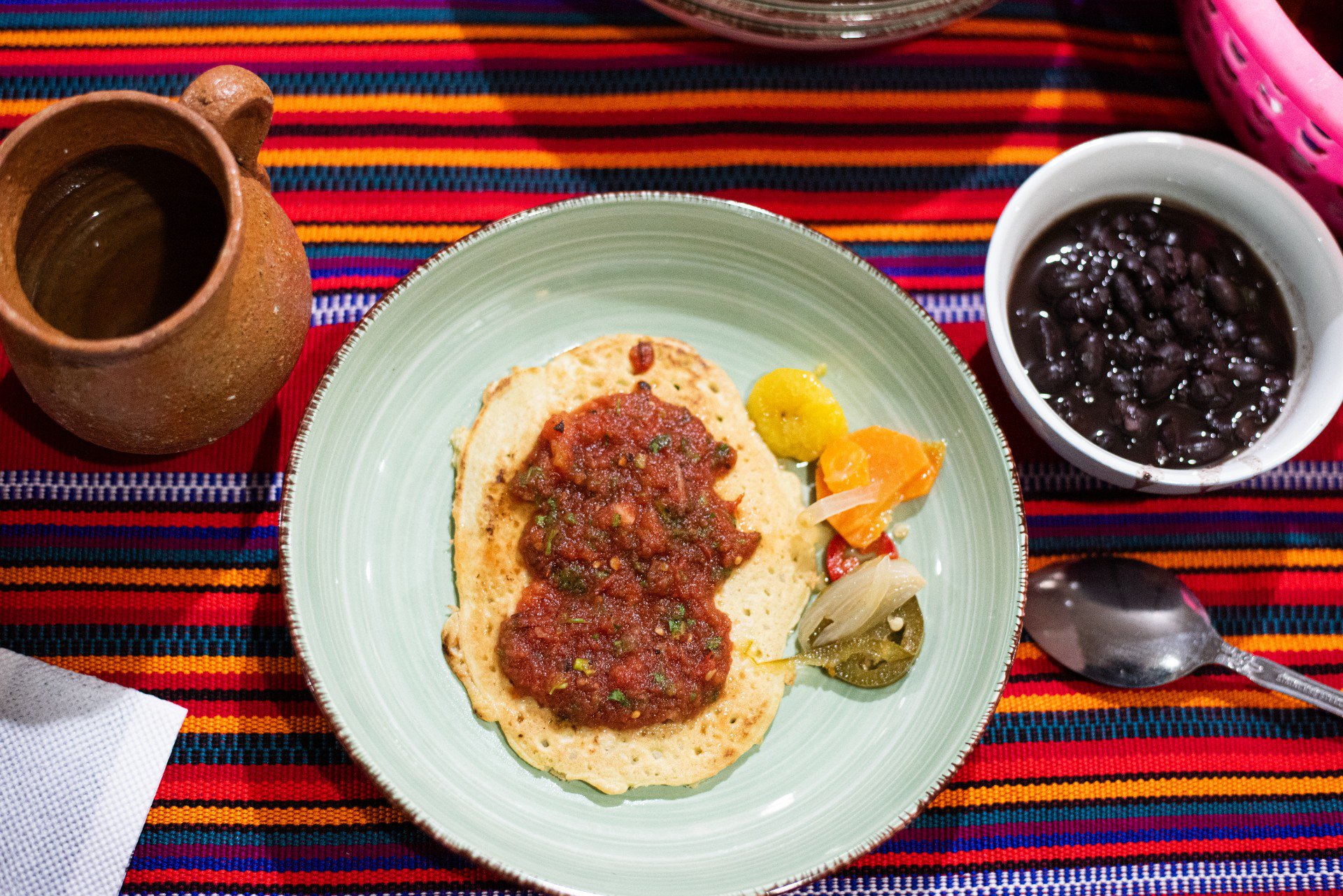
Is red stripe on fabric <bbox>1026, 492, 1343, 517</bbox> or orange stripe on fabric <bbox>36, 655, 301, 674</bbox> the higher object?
red stripe on fabric <bbox>1026, 492, 1343, 517</bbox>

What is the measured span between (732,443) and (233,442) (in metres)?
1.65

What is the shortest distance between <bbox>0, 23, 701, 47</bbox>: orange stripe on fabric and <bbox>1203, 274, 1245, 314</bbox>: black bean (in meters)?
2.00

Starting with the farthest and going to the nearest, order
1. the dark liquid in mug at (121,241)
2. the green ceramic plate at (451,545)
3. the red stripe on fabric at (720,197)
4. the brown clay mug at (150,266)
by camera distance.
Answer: the red stripe on fabric at (720,197) < the green ceramic plate at (451,545) < the dark liquid in mug at (121,241) < the brown clay mug at (150,266)

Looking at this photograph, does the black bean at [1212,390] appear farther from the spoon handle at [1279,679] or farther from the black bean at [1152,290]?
the spoon handle at [1279,679]

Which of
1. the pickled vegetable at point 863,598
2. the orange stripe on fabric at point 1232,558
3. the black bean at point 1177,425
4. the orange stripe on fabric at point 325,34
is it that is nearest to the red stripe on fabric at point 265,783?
the pickled vegetable at point 863,598

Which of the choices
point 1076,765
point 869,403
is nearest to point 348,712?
point 869,403

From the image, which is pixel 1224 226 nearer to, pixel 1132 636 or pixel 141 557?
Answer: pixel 1132 636

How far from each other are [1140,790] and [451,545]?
2.45 meters

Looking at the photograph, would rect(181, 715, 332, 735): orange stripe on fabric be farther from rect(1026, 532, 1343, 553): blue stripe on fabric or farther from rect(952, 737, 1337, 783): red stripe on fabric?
rect(1026, 532, 1343, 553): blue stripe on fabric

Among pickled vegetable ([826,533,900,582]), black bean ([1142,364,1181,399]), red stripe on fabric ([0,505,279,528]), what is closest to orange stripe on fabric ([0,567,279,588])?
red stripe on fabric ([0,505,279,528])

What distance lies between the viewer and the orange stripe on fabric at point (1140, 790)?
320 cm

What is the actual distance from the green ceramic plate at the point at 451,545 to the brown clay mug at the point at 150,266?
331mm

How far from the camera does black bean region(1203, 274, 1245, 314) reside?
314cm

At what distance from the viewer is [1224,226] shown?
3.30m
